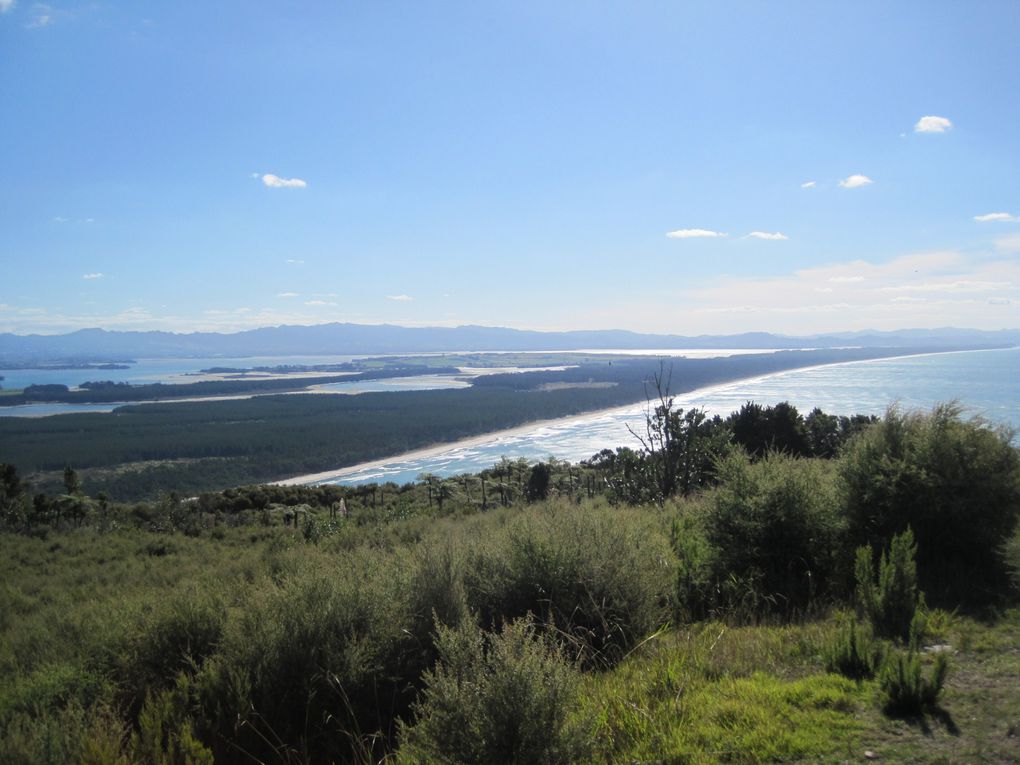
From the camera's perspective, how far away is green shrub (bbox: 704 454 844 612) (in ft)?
23.9

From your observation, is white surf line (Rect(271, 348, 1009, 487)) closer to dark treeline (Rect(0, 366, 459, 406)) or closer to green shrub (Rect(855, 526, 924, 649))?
green shrub (Rect(855, 526, 924, 649))

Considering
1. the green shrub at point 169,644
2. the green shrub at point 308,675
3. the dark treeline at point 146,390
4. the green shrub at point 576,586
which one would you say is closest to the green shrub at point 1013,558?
the green shrub at point 576,586

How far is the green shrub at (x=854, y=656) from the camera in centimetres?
453

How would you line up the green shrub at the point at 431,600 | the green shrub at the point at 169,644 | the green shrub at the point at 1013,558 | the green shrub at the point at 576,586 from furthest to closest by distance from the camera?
1. the green shrub at the point at 1013,558
2. the green shrub at the point at 576,586
3. the green shrub at the point at 169,644
4. the green shrub at the point at 431,600

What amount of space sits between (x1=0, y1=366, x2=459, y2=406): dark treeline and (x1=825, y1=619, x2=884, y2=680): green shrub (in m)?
102

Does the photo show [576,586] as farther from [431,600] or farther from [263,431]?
[263,431]

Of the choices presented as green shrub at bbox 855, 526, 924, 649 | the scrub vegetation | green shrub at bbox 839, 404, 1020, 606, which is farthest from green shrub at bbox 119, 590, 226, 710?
green shrub at bbox 839, 404, 1020, 606

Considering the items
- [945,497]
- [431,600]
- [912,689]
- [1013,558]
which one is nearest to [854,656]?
[912,689]

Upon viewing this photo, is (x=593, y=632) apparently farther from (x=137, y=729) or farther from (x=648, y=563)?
(x=137, y=729)

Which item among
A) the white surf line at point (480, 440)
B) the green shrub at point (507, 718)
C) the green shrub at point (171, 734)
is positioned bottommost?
the white surf line at point (480, 440)

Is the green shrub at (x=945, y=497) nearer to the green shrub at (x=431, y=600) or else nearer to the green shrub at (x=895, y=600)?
the green shrub at (x=895, y=600)

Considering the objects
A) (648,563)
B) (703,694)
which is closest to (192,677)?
(703,694)

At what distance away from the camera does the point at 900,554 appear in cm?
542

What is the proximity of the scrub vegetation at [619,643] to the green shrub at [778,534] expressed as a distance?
0.03 m
